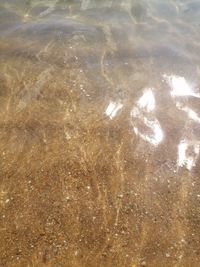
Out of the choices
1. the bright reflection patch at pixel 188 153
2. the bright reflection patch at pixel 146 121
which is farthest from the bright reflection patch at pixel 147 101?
the bright reflection patch at pixel 188 153

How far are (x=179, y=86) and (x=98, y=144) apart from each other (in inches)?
81.8

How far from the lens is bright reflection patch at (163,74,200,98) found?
546 cm

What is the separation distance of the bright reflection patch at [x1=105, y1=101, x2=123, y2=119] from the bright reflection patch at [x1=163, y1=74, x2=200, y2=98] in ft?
3.39

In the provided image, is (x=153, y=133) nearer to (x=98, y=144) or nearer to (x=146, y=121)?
(x=146, y=121)

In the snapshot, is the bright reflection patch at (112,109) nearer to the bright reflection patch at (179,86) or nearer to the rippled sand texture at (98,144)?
the rippled sand texture at (98,144)

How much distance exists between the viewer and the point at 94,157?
4.33m

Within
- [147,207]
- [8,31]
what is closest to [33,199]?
[147,207]

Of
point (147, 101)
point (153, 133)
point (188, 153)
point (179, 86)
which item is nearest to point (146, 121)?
point (153, 133)

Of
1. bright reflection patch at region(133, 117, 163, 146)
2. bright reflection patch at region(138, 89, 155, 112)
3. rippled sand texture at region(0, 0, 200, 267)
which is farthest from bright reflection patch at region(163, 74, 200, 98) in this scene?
bright reflection patch at region(133, 117, 163, 146)

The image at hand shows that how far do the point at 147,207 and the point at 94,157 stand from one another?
99cm

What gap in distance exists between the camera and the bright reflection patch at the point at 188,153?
171 inches

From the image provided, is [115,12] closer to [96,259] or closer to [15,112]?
[15,112]

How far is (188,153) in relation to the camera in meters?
4.48

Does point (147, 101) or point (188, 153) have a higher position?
point (147, 101)
